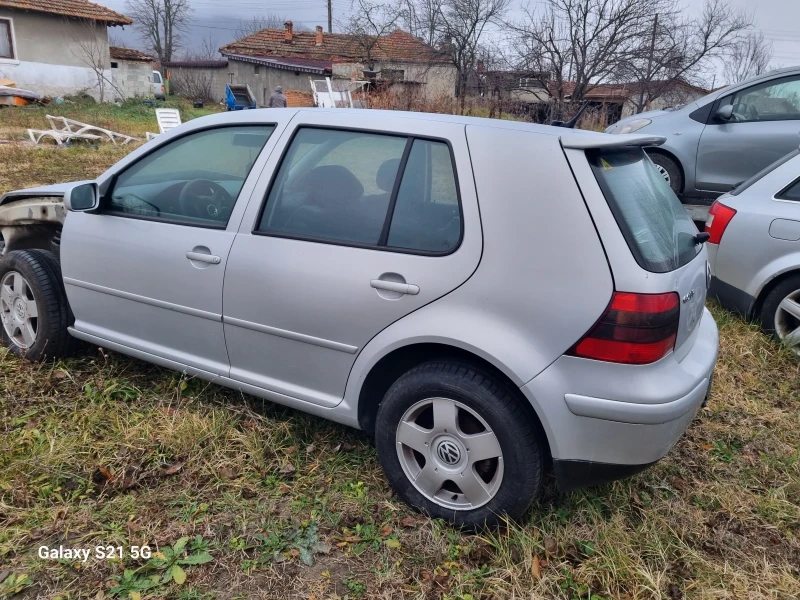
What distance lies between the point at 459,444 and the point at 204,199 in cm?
182

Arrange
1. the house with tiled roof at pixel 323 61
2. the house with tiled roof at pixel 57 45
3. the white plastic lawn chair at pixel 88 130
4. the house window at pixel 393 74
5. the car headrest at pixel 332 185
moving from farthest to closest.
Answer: the house with tiled roof at pixel 323 61, the house with tiled roof at pixel 57 45, the house window at pixel 393 74, the white plastic lawn chair at pixel 88 130, the car headrest at pixel 332 185

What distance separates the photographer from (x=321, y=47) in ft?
125

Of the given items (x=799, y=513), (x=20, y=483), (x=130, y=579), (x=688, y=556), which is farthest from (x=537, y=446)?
(x=20, y=483)

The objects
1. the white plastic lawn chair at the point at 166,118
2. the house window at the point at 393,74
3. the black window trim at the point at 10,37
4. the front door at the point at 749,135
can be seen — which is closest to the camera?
the front door at the point at 749,135

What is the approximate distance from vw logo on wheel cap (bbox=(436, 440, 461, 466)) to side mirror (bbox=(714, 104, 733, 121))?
224 inches

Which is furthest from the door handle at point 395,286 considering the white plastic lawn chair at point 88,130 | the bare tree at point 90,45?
the bare tree at point 90,45

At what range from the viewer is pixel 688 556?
245 centimetres

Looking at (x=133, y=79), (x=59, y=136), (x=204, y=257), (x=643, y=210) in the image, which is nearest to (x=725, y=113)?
(x=643, y=210)

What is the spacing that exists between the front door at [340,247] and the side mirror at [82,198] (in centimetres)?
106

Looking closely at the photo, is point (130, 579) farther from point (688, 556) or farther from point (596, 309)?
point (688, 556)

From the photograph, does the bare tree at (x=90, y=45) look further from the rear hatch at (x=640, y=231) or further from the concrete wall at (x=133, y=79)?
the rear hatch at (x=640, y=231)

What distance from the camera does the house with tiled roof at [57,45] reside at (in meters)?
25.5

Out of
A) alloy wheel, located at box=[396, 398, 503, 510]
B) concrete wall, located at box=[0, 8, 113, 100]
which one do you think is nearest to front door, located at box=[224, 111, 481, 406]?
alloy wheel, located at box=[396, 398, 503, 510]

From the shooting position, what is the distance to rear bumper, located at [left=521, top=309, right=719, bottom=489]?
2184 mm
